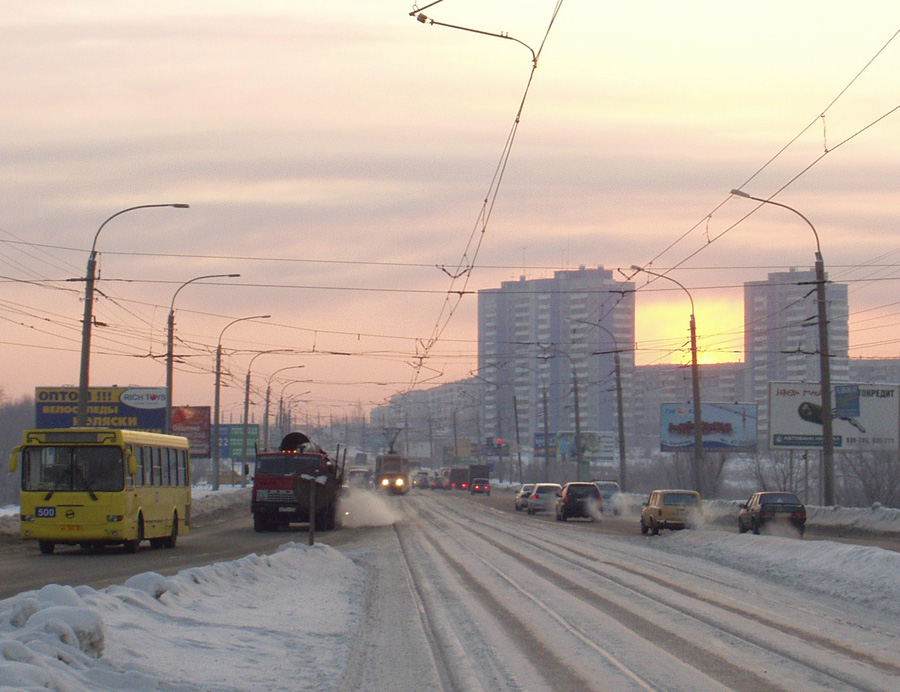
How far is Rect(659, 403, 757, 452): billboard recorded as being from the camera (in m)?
74.8

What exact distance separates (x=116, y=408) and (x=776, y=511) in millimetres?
39994

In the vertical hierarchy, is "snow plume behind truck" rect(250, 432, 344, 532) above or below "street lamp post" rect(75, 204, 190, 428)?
below

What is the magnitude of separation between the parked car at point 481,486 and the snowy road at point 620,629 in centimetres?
7399

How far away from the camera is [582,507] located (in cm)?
4672

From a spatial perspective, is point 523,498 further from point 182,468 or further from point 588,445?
point 588,445

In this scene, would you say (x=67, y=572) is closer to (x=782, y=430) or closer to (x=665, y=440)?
(x=782, y=430)

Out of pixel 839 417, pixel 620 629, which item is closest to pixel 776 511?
pixel 620 629

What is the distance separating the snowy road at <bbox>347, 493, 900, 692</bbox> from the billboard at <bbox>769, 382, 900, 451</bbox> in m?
37.1

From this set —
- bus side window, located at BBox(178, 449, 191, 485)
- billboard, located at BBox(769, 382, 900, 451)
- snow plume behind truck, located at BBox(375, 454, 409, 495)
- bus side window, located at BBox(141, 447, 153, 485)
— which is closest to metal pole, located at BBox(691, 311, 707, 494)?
billboard, located at BBox(769, 382, 900, 451)

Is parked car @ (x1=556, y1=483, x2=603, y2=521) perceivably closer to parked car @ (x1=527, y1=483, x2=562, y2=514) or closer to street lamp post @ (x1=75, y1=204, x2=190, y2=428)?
parked car @ (x1=527, y1=483, x2=562, y2=514)

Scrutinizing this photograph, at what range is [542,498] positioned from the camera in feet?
179

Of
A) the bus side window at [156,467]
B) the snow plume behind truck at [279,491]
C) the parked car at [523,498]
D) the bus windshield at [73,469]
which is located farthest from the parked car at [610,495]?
the bus windshield at [73,469]

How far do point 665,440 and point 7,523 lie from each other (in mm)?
52151

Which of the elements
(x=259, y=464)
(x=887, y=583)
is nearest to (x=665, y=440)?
(x=259, y=464)
